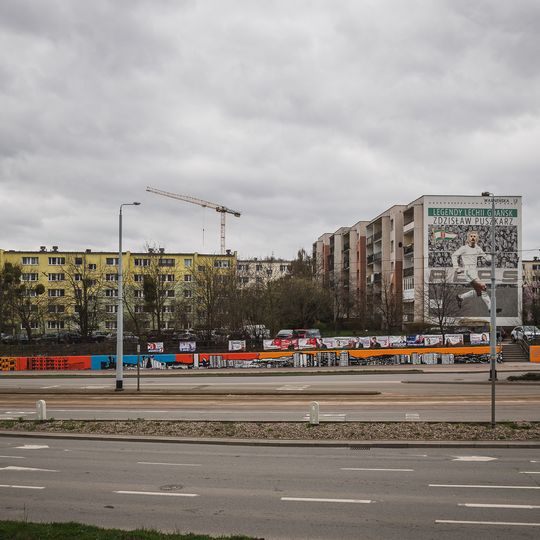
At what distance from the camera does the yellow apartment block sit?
2825 inches

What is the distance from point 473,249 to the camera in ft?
232

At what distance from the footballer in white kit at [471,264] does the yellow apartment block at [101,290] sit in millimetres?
27267

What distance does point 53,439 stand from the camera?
19.4 m

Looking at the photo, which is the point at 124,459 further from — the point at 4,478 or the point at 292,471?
the point at 292,471

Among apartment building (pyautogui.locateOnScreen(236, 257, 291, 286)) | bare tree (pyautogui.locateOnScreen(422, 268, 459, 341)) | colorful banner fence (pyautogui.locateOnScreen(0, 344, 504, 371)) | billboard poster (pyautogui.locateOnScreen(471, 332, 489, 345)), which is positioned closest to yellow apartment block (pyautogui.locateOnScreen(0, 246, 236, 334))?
apartment building (pyautogui.locateOnScreen(236, 257, 291, 286))

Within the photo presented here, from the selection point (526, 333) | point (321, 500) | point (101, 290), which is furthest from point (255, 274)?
point (321, 500)

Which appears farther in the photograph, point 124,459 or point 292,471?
point 124,459

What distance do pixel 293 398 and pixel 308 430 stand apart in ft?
33.7

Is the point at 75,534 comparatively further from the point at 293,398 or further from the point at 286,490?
the point at 293,398

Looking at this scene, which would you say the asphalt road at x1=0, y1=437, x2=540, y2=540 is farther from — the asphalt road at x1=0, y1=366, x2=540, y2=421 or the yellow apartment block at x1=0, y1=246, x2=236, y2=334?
the yellow apartment block at x1=0, y1=246, x2=236, y2=334

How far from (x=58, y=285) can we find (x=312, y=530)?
88.2 metres

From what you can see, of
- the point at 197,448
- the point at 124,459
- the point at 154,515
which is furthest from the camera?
the point at 197,448

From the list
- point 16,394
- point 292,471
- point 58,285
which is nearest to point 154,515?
point 292,471

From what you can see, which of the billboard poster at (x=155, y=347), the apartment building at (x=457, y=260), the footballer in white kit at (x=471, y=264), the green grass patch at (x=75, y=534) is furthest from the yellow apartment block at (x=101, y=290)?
the green grass patch at (x=75, y=534)
